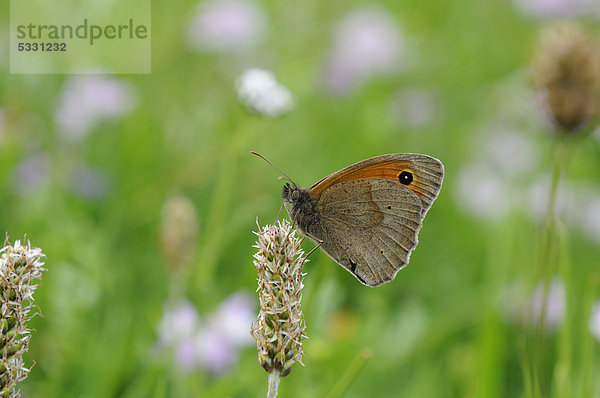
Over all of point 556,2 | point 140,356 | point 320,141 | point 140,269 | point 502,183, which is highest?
point 556,2

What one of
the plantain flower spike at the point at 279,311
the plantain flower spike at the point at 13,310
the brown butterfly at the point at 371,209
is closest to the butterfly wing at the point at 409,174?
the brown butterfly at the point at 371,209

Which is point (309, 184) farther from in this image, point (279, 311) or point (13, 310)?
point (13, 310)

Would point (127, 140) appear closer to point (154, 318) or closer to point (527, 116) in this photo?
point (154, 318)

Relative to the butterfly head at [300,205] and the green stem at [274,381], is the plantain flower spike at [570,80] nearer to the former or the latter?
the butterfly head at [300,205]

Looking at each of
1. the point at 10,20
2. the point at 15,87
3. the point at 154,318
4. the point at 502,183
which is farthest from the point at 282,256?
the point at 10,20

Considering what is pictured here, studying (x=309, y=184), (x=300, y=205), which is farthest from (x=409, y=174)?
(x=309, y=184)
